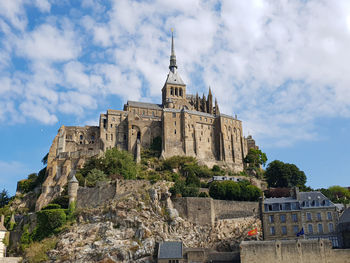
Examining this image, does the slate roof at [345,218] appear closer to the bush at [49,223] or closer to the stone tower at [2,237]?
the bush at [49,223]

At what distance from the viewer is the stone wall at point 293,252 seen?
124ft

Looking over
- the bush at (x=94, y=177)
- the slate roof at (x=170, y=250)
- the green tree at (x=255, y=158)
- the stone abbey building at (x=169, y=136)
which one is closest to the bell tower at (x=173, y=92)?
the stone abbey building at (x=169, y=136)

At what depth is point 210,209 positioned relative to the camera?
4641 cm

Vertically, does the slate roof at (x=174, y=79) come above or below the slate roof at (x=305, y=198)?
above

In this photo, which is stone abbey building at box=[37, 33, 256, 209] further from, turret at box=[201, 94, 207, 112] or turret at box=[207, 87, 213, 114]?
turret at box=[201, 94, 207, 112]

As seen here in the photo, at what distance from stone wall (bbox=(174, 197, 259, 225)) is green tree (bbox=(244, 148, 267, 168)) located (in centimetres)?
2590

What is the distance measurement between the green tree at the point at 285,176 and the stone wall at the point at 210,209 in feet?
58.6

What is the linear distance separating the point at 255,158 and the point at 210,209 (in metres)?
30.2

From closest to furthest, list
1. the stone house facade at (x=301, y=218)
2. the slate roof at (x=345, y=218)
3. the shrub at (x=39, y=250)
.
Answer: the shrub at (x=39, y=250)
the slate roof at (x=345, y=218)
the stone house facade at (x=301, y=218)

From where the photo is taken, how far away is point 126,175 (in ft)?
181

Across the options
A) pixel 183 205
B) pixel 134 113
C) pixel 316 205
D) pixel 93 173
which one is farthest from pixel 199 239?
pixel 134 113

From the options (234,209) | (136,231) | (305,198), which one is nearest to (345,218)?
(305,198)

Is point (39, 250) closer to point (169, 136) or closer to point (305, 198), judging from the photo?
point (305, 198)

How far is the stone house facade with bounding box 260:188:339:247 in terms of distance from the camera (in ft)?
141
